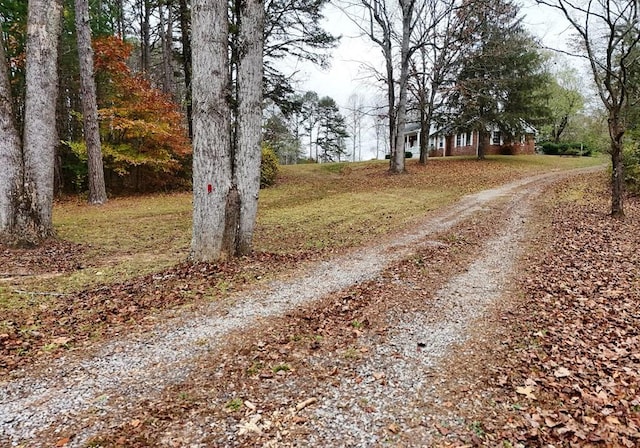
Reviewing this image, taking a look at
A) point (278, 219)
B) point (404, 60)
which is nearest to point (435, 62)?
point (404, 60)

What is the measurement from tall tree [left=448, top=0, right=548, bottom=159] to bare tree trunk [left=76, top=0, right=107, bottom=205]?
19.2m

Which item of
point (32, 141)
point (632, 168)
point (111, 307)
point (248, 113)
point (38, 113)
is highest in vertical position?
point (38, 113)

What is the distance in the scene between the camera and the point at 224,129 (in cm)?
627

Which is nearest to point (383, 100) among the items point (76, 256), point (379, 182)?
point (379, 182)

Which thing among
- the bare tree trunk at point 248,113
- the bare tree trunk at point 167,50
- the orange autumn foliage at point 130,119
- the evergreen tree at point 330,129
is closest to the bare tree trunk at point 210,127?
the bare tree trunk at point 248,113

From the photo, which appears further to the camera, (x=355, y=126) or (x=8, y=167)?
(x=355, y=126)

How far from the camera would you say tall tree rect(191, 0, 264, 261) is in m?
6.09

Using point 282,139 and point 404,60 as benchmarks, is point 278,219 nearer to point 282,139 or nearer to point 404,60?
point 404,60

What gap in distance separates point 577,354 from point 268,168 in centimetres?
1786

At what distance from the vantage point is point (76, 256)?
7.21 meters

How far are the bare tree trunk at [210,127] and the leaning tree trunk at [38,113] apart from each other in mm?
3632

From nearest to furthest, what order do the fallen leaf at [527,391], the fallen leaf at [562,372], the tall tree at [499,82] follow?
the fallen leaf at [527,391] < the fallen leaf at [562,372] < the tall tree at [499,82]

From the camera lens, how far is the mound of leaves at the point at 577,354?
2.72 metres

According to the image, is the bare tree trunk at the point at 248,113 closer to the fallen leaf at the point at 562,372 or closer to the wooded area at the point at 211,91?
the wooded area at the point at 211,91
